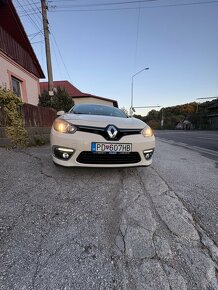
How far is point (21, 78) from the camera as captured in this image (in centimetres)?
1016

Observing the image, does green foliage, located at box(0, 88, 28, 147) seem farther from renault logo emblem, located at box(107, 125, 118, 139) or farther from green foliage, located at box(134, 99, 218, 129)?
green foliage, located at box(134, 99, 218, 129)

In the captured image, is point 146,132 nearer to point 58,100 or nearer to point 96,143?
point 96,143

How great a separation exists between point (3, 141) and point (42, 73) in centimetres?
1007

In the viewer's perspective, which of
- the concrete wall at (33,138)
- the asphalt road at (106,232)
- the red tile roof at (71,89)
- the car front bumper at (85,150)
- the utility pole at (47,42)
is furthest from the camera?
the red tile roof at (71,89)

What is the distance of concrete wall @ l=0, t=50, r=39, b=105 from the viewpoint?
329 inches

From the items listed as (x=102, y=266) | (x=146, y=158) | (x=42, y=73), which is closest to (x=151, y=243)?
(x=102, y=266)

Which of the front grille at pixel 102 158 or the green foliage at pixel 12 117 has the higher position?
the green foliage at pixel 12 117

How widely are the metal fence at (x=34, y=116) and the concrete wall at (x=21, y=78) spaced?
74.7 inches

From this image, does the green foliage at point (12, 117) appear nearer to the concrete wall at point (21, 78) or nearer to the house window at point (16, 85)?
the concrete wall at point (21, 78)

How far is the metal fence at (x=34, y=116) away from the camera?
A: 6.02 meters

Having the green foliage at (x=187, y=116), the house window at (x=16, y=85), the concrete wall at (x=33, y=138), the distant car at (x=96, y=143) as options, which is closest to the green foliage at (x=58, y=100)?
the house window at (x=16, y=85)

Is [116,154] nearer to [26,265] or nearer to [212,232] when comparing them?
[212,232]

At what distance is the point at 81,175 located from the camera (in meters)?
2.82

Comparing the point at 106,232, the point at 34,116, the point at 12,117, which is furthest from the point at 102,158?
the point at 34,116
